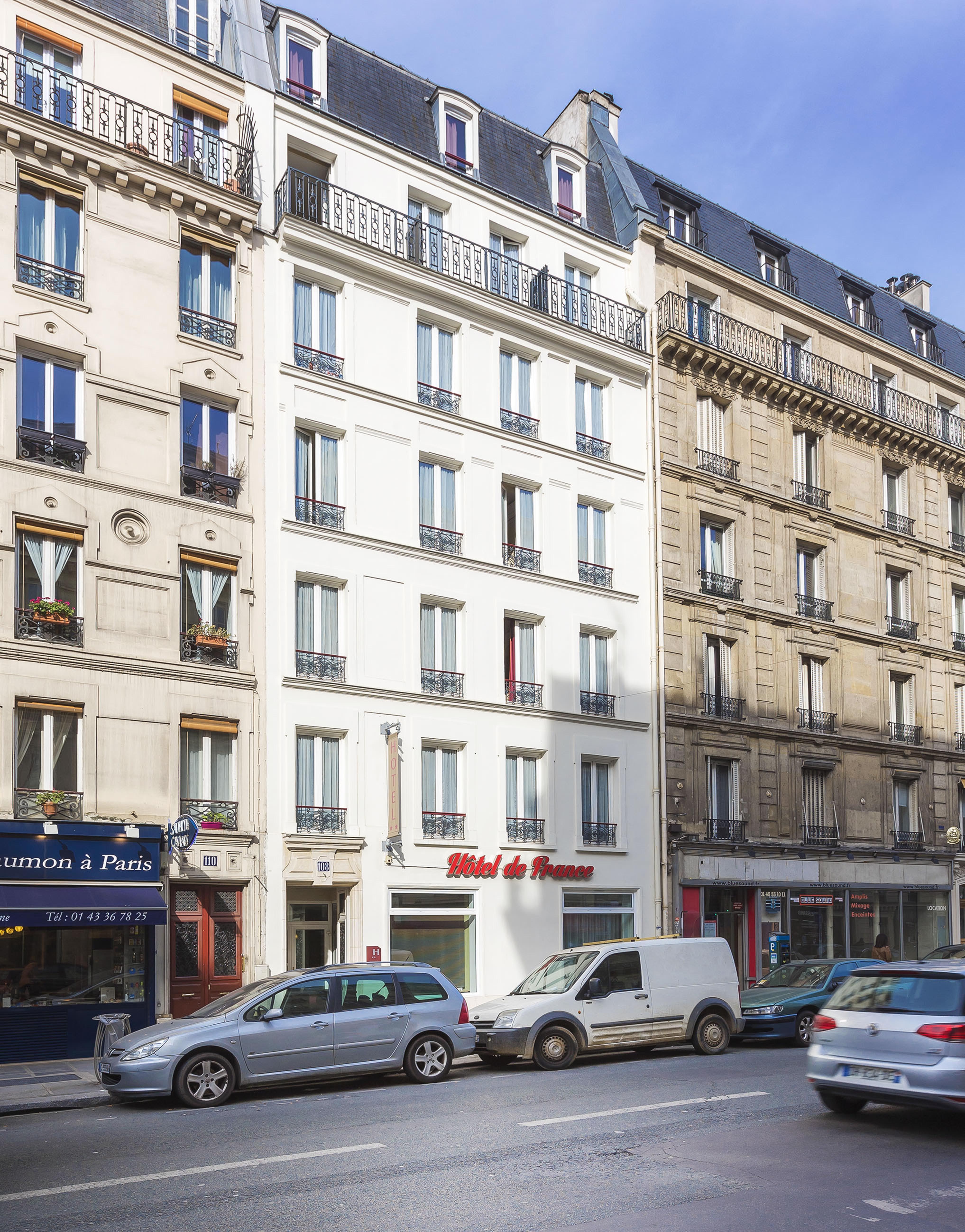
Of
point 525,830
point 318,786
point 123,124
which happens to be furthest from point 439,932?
point 123,124

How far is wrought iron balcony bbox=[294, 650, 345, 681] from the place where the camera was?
24.0 meters

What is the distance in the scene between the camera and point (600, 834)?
27.9 metres

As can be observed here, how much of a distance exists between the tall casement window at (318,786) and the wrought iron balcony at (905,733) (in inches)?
685

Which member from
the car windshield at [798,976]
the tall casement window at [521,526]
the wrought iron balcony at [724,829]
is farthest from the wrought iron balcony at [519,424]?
the car windshield at [798,976]

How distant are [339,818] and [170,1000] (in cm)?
438

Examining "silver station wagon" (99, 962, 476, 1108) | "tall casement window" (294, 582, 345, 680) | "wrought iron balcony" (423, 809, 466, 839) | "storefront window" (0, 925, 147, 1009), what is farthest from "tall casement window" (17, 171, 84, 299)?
"silver station wagon" (99, 962, 476, 1108)

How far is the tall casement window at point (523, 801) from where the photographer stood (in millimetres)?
26547

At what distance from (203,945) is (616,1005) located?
781cm

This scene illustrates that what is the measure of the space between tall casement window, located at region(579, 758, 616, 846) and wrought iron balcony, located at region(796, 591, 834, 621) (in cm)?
813

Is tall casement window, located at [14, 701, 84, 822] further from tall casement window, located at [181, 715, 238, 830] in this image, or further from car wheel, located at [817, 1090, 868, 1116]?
car wheel, located at [817, 1090, 868, 1116]

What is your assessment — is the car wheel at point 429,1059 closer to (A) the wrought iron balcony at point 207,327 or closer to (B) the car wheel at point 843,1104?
(B) the car wheel at point 843,1104

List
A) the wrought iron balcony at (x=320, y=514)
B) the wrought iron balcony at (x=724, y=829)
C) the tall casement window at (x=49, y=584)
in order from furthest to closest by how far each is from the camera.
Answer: the wrought iron balcony at (x=724, y=829)
the wrought iron balcony at (x=320, y=514)
the tall casement window at (x=49, y=584)

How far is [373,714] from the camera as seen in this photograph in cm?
2467

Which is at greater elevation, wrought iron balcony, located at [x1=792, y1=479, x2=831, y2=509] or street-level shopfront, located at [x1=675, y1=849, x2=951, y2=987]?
wrought iron balcony, located at [x1=792, y1=479, x2=831, y2=509]
